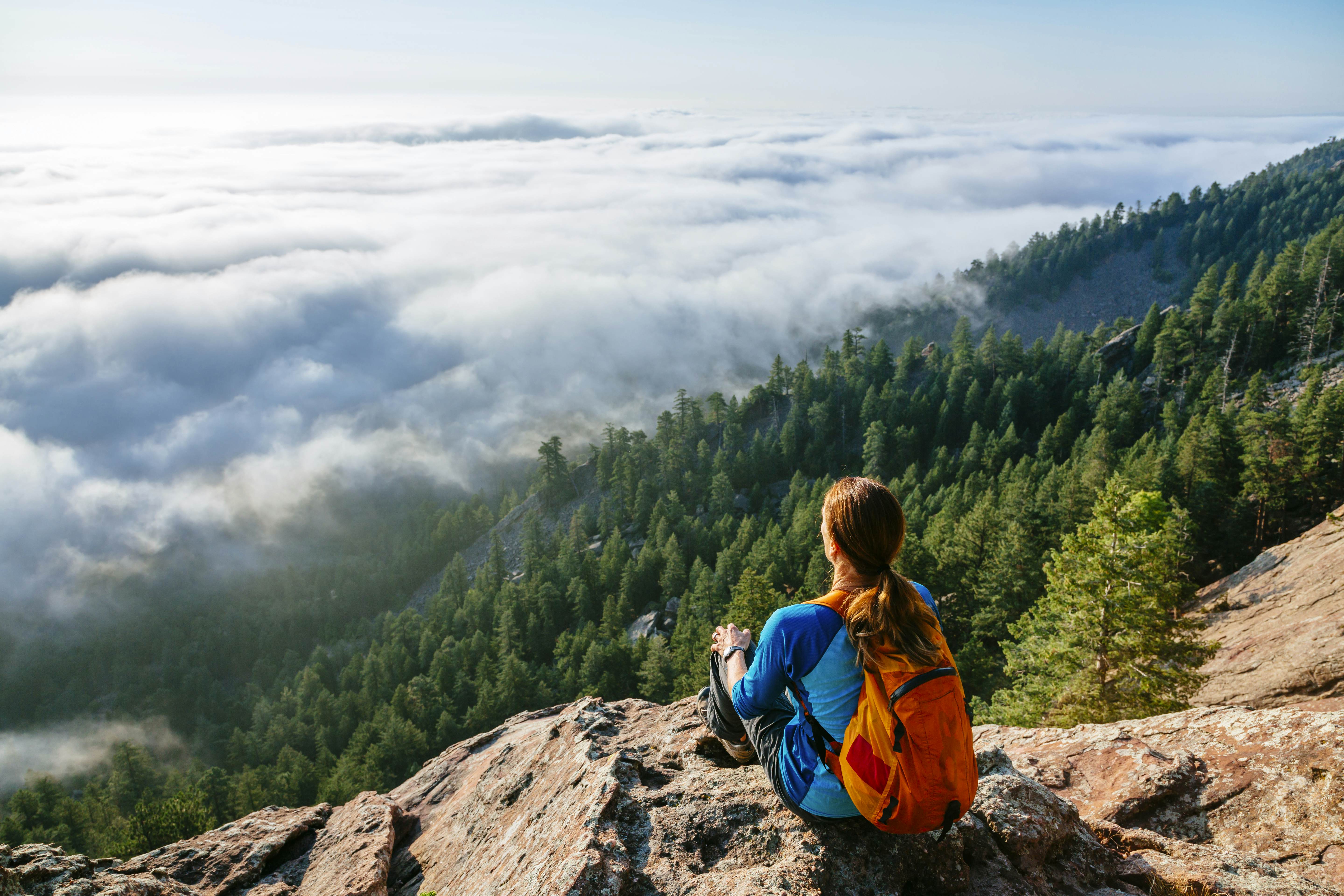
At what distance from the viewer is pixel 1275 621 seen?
25641 millimetres

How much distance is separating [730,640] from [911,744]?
7.89ft

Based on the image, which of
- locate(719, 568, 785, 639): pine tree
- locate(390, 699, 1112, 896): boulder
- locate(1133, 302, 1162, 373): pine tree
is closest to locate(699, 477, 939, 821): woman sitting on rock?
locate(390, 699, 1112, 896): boulder

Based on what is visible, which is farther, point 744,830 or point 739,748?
point 739,748

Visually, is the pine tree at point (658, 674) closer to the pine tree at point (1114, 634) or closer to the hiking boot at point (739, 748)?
the pine tree at point (1114, 634)

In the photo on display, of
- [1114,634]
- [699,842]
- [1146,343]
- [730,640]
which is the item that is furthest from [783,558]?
[1146,343]

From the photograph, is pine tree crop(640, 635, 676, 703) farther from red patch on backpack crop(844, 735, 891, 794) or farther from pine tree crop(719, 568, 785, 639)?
red patch on backpack crop(844, 735, 891, 794)

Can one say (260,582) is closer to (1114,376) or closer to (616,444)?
(616,444)

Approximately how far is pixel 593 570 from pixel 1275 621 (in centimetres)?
7466

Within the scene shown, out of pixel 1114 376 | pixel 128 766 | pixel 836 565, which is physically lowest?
pixel 128 766

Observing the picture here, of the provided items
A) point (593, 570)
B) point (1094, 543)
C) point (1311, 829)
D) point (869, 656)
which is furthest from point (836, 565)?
point (593, 570)

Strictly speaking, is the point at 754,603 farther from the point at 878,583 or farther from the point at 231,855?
the point at 878,583

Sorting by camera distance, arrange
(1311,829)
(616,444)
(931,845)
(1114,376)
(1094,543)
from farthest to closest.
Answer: (616,444), (1114,376), (1094,543), (1311,829), (931,845)

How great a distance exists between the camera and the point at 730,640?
7105 mm

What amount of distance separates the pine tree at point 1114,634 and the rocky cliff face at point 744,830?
9.35 m
